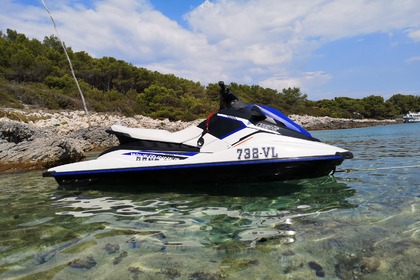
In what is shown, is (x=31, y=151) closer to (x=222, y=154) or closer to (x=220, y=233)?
(x=222, y=154)

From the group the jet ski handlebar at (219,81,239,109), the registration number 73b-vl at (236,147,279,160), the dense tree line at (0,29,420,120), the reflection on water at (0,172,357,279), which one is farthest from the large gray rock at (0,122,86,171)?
the dense tree line at (0,29,420,120)

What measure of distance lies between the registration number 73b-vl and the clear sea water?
1.95ft

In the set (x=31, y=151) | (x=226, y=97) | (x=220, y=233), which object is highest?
(x=226, y=97)

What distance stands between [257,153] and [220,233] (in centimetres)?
154

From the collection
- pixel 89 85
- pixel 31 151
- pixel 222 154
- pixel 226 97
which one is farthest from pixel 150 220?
pixel 89 85

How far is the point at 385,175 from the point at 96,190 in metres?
5.15

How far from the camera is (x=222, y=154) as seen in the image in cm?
445

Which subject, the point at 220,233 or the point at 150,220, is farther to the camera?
the point at 150,220

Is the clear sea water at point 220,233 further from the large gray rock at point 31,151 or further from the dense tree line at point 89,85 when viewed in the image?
the dense tree line at point 89,85

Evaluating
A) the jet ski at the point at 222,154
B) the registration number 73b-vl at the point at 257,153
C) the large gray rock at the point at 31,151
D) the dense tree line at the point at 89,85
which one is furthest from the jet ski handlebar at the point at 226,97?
the dense tree line at the point at 89,85

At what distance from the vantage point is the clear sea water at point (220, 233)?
2.34m

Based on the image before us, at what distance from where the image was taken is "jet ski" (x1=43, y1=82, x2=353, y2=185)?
4.27 meters

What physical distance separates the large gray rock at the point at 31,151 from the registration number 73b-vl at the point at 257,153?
20.9ft

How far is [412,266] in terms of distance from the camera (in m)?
2.24
